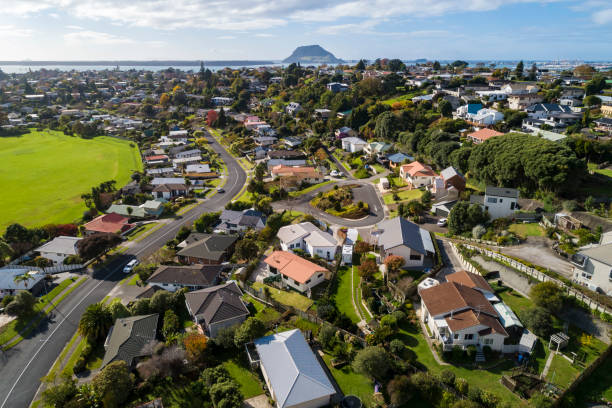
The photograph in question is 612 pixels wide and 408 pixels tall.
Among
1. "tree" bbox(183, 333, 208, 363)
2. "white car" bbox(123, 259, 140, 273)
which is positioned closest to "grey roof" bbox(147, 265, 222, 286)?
"white car" bbox(123, 259, 140, 273)

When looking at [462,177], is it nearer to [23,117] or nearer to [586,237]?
[586,237]

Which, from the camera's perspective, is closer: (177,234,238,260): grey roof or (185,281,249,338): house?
(185,281,249,338): house

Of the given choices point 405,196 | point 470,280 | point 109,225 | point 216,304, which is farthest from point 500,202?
point 109,225

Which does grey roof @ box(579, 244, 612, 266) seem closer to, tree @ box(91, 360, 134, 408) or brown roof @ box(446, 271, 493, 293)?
brown roof @ box(446, 271, 493, 293)

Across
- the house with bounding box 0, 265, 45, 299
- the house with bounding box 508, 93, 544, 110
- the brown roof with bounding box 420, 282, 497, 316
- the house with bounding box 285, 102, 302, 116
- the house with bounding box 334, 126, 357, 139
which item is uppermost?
the house with bounding box 508, 93, 544, 110

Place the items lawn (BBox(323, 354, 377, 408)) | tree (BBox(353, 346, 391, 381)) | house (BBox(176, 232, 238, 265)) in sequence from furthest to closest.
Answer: house (BBox(176, 232, 238, 265))
tree (BBox(353, 346, 391, 381))
lawn (BBox(323, 354, 377, 408))

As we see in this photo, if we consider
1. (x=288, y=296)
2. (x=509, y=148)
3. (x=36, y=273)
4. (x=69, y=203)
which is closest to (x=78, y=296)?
(x=36, y=273)

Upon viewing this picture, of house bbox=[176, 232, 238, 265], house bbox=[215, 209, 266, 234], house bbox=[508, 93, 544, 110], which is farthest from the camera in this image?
house bbox=[508, 93, 544, 110]
